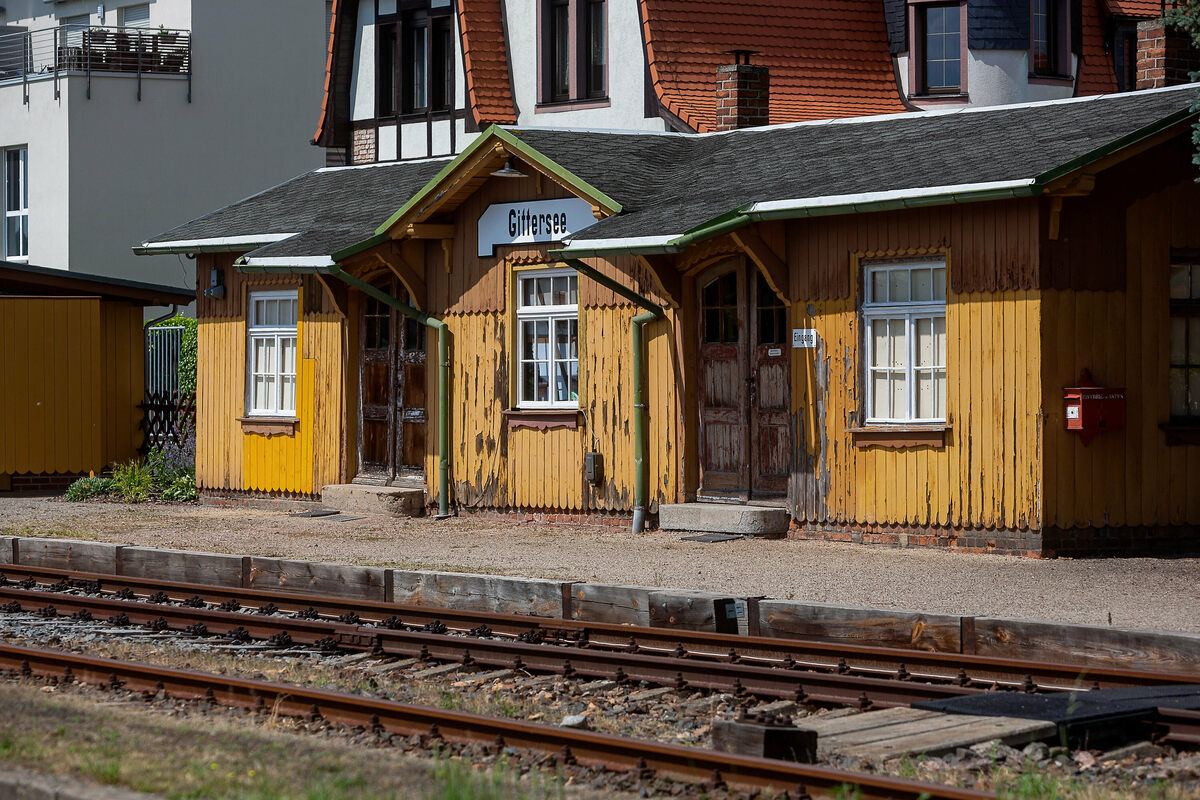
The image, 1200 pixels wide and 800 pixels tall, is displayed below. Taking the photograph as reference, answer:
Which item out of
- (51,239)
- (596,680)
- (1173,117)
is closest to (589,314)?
(1173,117)

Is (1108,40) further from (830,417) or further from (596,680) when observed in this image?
(596,680)

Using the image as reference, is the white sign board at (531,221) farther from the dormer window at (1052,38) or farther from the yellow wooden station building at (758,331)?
the dormer window at (1052,38)

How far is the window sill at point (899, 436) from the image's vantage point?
15.7 meters

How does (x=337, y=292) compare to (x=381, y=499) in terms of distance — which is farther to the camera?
(x=337, y=292)

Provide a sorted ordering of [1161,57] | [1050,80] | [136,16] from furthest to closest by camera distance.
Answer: [136,16] < [1050,80] < [1161,57]

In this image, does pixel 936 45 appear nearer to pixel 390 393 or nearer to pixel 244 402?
pixel 390 393

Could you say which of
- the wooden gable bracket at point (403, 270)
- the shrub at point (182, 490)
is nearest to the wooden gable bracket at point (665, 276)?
the wooden gable bracket at point (403, 270)

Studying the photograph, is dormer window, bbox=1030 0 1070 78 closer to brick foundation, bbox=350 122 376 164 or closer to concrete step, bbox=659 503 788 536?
brick foundation, bbox=350 122 376 164

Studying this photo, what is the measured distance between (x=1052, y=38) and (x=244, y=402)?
13.6 metres

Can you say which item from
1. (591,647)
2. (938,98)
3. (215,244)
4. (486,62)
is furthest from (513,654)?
(938,98)

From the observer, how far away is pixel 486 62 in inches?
986

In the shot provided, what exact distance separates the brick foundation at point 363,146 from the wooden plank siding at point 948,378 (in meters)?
10.8

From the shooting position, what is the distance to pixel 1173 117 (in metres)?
14.8

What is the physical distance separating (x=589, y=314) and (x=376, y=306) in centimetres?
373
